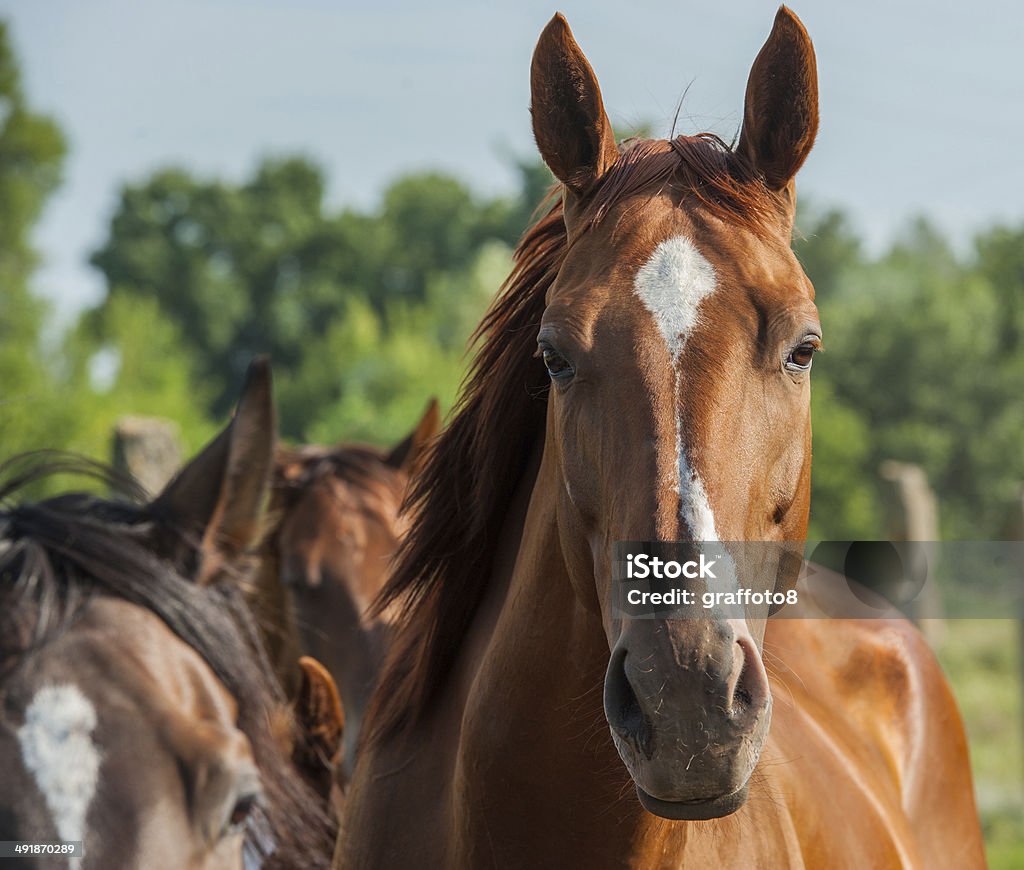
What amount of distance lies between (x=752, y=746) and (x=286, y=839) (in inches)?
49.7

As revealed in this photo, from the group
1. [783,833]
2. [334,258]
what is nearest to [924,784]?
[783,833]

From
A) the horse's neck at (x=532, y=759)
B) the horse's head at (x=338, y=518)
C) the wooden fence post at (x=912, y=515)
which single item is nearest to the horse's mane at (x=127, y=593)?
the horse's neck at (x=532, y=759)

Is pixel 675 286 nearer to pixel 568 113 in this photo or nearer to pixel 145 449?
pixel 568 113

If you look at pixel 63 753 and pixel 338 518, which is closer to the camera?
pixel 63 753

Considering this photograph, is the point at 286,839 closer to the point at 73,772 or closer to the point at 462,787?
the point at 462,787

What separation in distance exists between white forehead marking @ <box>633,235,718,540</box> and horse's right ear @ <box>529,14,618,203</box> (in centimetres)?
30

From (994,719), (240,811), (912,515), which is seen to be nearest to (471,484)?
(240,811)

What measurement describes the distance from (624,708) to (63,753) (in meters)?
0.89

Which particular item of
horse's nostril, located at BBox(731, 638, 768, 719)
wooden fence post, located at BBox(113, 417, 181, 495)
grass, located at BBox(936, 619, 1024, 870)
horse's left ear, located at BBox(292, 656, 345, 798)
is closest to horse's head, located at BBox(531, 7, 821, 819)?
horse's nostril, located at BBox(731, 638, 768, 719)

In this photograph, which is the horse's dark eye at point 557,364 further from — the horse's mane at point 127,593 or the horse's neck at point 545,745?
the horse's mane at point 127,593

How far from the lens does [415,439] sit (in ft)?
16.3

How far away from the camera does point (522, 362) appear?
216 centimetres

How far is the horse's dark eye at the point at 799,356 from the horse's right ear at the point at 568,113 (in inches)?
19.6

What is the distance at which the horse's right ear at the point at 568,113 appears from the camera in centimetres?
193
